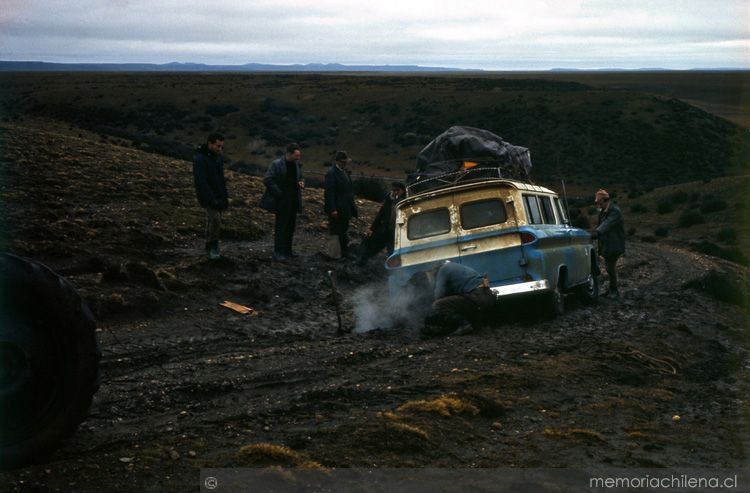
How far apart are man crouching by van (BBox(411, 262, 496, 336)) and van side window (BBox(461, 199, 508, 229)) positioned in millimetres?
932

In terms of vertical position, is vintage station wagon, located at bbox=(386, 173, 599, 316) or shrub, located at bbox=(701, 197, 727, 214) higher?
vintage station wagon, located at bbox=(386, 173, 599, 316)

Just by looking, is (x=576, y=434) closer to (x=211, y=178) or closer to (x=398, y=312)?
(x=398, y=312)

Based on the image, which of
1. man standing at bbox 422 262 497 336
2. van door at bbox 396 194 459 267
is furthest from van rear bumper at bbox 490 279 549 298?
van door at bbox 396 194 459 267

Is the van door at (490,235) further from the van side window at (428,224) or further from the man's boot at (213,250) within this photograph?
the man's boot at (213,250)

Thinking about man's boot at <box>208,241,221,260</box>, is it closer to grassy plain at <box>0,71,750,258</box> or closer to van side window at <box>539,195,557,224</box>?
van side window at <box>539,195,557,224</box>

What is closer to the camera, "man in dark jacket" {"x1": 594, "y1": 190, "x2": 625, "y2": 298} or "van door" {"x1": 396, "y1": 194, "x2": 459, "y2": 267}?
"van door" {"x1": 396, "y1": 194, "x2": 459, "y2": 267}

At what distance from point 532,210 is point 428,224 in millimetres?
1438

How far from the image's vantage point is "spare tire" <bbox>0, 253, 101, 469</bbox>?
5691 mm

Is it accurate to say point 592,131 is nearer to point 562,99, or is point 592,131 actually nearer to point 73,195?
point 562,99

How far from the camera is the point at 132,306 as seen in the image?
1184 centimetres

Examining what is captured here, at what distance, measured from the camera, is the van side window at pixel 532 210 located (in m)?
12.9

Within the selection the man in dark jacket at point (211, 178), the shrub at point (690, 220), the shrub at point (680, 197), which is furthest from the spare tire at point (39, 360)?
the shrub at point (680, 197)

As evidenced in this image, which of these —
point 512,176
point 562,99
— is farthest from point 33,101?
point 512,176

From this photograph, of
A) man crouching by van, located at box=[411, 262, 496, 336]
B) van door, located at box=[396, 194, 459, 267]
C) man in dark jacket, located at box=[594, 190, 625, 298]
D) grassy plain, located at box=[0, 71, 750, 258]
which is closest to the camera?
man crouching by van, located at box=[411, 262, 496, 336]
